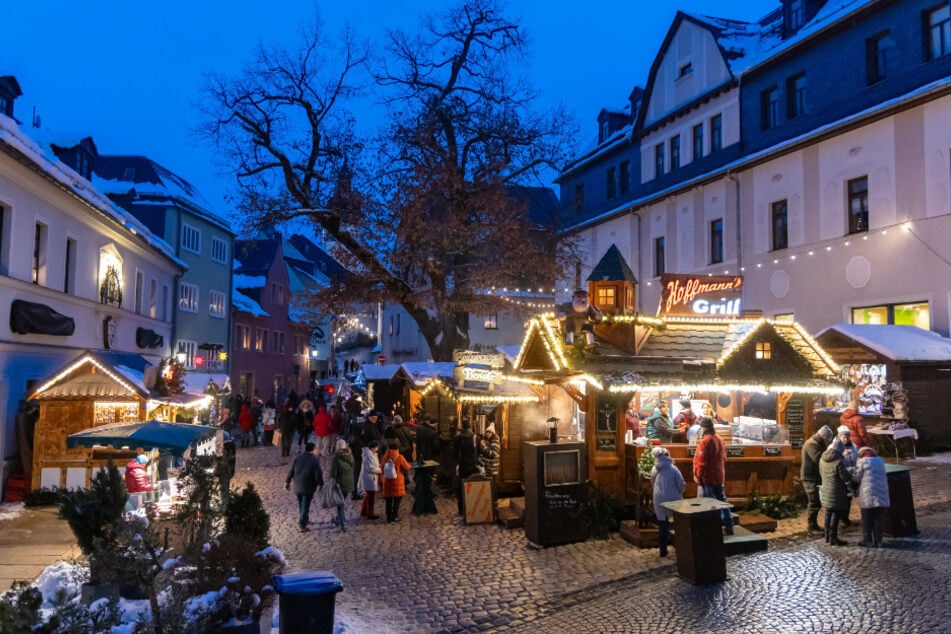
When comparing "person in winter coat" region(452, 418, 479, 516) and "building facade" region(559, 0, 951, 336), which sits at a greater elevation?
"building facade" region(559, 0, 951, 336)

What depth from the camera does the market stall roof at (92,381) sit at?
1553 cm

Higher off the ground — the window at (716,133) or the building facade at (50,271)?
the window at (716,133)

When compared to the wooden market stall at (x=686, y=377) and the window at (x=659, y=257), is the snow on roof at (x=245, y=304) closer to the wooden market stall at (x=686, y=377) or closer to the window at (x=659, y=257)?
the window at (x=659, y=257)

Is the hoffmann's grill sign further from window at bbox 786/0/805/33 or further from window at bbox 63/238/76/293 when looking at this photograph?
window at bbox 63/238/76/293

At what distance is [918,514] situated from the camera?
1241cm

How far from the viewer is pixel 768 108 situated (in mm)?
25766

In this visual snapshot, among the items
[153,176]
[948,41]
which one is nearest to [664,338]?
[948,41]

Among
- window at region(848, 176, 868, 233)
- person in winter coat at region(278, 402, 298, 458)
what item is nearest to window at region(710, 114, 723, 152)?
window at region(848, 176, 868, 233)

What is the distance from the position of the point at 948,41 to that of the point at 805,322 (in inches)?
351

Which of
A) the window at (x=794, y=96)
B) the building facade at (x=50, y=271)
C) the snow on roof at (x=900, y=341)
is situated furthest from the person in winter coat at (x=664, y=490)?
the window at (x=794, y=96)

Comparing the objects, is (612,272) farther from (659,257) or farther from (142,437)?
(659,257)

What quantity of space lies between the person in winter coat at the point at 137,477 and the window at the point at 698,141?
→ 23.5 m

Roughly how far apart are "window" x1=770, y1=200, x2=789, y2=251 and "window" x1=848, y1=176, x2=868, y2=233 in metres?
2.62

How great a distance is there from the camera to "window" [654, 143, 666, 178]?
31438 mm
